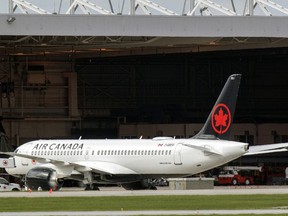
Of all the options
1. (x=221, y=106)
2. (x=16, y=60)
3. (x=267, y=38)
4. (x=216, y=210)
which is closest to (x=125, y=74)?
(x=16, y=60)

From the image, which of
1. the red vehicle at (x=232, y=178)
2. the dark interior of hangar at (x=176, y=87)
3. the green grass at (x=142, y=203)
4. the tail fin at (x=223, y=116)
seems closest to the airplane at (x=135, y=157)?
the tail fin at (x=223, y=116)

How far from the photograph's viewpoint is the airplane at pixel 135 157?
61.8 meters

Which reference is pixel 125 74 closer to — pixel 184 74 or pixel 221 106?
pixel 184 74

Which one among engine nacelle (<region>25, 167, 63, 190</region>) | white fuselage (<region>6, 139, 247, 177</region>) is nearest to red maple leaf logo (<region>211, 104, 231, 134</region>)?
white fuselage (<region>6, 139, 247, 177</region>)

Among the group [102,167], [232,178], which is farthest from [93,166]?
[232,178]

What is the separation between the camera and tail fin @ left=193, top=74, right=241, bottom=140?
64062mm

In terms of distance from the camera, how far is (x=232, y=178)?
8362cm

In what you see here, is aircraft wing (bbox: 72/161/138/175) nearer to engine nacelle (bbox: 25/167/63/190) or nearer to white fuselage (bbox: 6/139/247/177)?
white fuselage (bbox: 6/139/247/177)

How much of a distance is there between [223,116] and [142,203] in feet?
67.6

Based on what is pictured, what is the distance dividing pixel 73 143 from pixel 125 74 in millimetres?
28587

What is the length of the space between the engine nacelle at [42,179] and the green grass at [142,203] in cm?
1222

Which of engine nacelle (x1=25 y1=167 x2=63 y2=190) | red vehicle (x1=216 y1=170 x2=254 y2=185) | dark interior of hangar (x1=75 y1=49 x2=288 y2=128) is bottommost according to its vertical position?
red vehicle (x1=216 y1=170 x2=254 y2=185)

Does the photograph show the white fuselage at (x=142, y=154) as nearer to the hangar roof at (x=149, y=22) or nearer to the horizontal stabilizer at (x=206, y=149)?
the horizontal stabilizer at (x=206, y=149)

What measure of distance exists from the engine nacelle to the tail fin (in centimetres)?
887
